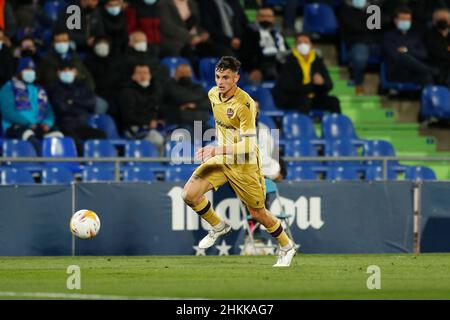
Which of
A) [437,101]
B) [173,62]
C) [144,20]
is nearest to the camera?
[144,20]

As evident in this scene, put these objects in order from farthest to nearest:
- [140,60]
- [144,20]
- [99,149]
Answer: [144,20]
[140,60]
[99,149]

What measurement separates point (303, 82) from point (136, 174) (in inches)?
189

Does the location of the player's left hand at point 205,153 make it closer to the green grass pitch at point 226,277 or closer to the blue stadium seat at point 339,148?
the green grass pitch at point 226,277

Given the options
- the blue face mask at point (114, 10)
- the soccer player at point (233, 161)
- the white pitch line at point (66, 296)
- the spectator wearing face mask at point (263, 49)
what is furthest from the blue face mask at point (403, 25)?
the white pitch line at point (66, 296)

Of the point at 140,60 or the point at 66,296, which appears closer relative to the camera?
the point at 66,296

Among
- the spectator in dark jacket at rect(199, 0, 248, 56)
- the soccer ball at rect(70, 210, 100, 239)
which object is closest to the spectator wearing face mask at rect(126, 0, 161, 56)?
the spectator in dark jacket at rect(199, 0, 248, 56)

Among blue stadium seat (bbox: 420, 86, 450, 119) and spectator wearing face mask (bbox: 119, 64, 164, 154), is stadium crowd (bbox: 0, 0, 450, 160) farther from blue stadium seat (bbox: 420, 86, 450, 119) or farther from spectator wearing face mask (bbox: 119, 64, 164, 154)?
blue stadium seat (bbox: 420, 86, 450, 119)

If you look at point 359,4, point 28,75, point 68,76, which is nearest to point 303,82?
point 359,4

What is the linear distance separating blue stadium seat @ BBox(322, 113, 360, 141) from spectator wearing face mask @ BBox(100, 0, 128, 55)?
404 cm

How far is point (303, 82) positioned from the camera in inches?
1009

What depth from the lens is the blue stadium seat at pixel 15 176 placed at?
21.3m

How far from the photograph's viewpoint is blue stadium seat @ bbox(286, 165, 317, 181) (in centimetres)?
2314

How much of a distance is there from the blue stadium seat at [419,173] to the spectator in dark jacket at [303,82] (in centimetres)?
253

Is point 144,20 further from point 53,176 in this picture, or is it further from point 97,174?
point 53,176
